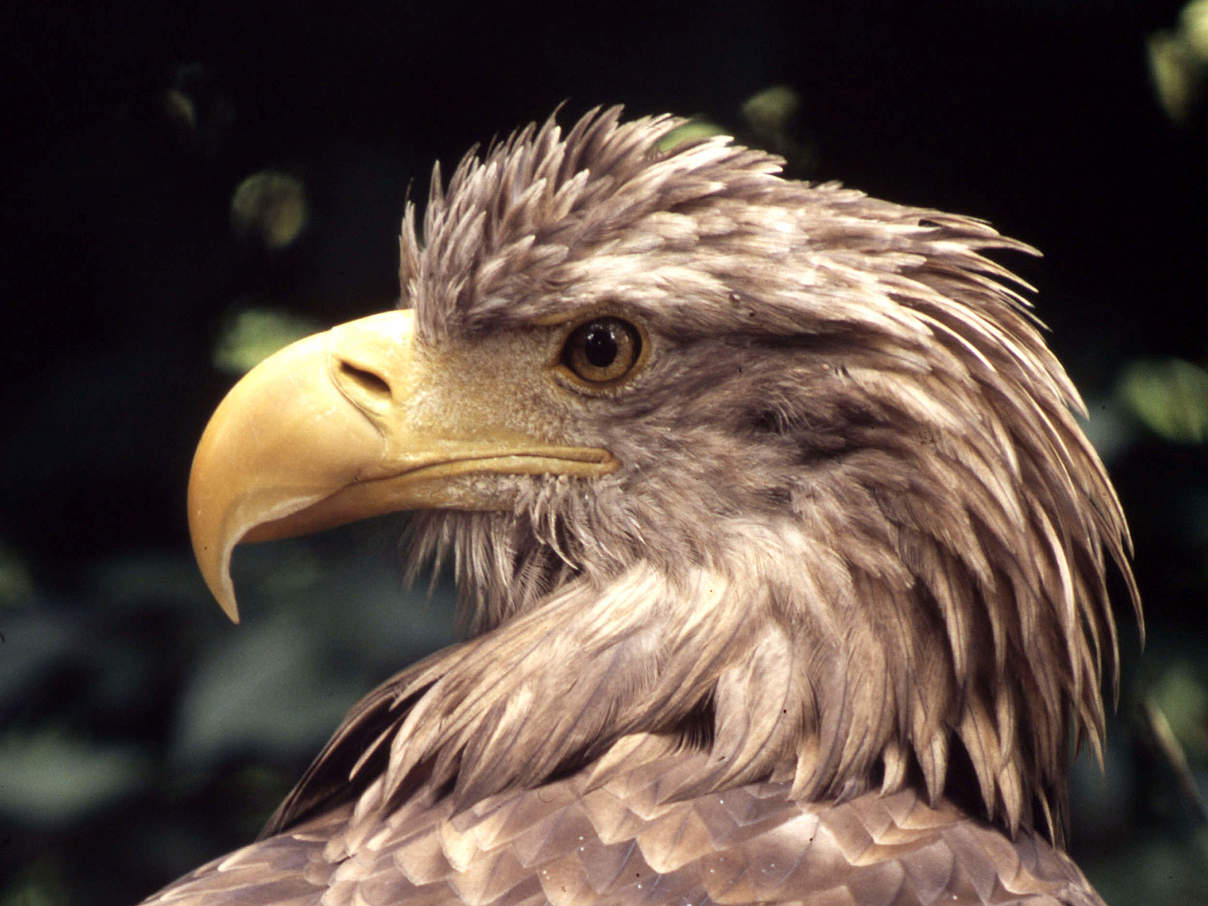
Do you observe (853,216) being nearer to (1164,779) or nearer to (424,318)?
(424,318)

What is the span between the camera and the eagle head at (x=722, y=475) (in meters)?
1.50

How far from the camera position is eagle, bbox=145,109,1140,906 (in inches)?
58.1

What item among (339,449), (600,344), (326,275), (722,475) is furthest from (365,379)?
(326,275)

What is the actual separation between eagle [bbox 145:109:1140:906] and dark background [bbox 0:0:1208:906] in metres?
0.44

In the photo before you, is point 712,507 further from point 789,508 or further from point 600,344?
point 600,344

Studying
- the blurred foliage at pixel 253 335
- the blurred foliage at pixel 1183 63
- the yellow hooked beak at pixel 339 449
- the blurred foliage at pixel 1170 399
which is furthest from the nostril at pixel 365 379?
the blurred foliage at pixel 1183 63

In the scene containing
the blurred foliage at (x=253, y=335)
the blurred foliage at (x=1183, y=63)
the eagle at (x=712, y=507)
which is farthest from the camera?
the blurred foliage at (x=253, y=335)

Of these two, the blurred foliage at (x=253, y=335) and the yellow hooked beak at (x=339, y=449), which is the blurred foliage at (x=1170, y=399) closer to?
the yellow hooked beak at (x=339, y=449)

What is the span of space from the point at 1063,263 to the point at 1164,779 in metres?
0.84

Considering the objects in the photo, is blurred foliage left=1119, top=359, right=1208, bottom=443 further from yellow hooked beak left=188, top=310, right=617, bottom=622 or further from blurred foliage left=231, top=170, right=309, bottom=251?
blurred foliage left=231, top=170, right=309, bottom=251

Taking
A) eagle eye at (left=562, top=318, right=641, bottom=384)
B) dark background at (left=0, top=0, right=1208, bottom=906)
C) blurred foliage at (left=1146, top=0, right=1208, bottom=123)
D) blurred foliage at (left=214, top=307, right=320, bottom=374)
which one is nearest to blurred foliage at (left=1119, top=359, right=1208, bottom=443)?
dark background at (left=0, top=0, right=1208, bottom=906)

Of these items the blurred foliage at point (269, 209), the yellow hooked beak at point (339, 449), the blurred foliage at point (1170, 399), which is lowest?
the blurred foliage at point (1170, 399)

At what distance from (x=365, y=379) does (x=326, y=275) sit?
705 millimetres

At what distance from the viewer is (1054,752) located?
5.21 feet
